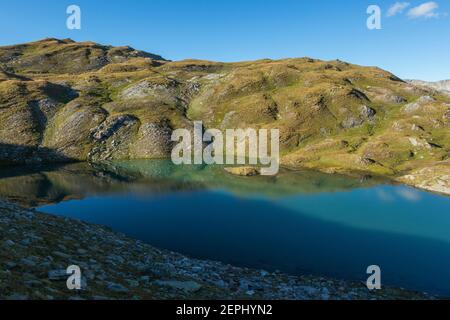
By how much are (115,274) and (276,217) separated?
1427 inches

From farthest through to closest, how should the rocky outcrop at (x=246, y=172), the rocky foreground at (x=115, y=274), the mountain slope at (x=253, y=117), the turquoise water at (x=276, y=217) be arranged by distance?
the mountain slope at (x=253, y=117), the rocky outcrop at (x=246, y=172), the turquoise water at (x=276, y=217), the rocky foreground at (x=115, y=274)

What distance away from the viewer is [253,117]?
459 feet

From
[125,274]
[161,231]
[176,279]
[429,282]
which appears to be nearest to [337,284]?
[429,282]

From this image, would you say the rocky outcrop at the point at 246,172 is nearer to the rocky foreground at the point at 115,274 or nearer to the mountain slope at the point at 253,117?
the mountain slope at the point at 253,117

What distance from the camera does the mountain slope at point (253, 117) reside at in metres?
107

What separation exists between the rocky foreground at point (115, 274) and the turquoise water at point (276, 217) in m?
5.72

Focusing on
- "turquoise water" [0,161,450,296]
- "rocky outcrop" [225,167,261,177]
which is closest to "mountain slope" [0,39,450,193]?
"rocky outcrop" [225,167,261,177]

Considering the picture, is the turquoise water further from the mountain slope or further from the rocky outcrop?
the mountain slope

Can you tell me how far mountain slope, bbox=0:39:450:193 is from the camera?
10694cm

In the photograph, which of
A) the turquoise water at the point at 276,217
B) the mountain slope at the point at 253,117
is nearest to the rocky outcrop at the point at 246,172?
the turquoise water at the point at 276,217

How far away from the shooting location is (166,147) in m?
128

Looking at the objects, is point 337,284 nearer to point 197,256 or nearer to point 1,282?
point 197,256

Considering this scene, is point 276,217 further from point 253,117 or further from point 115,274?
point 253,117

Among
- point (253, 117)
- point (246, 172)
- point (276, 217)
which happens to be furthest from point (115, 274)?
point (253, 117)
